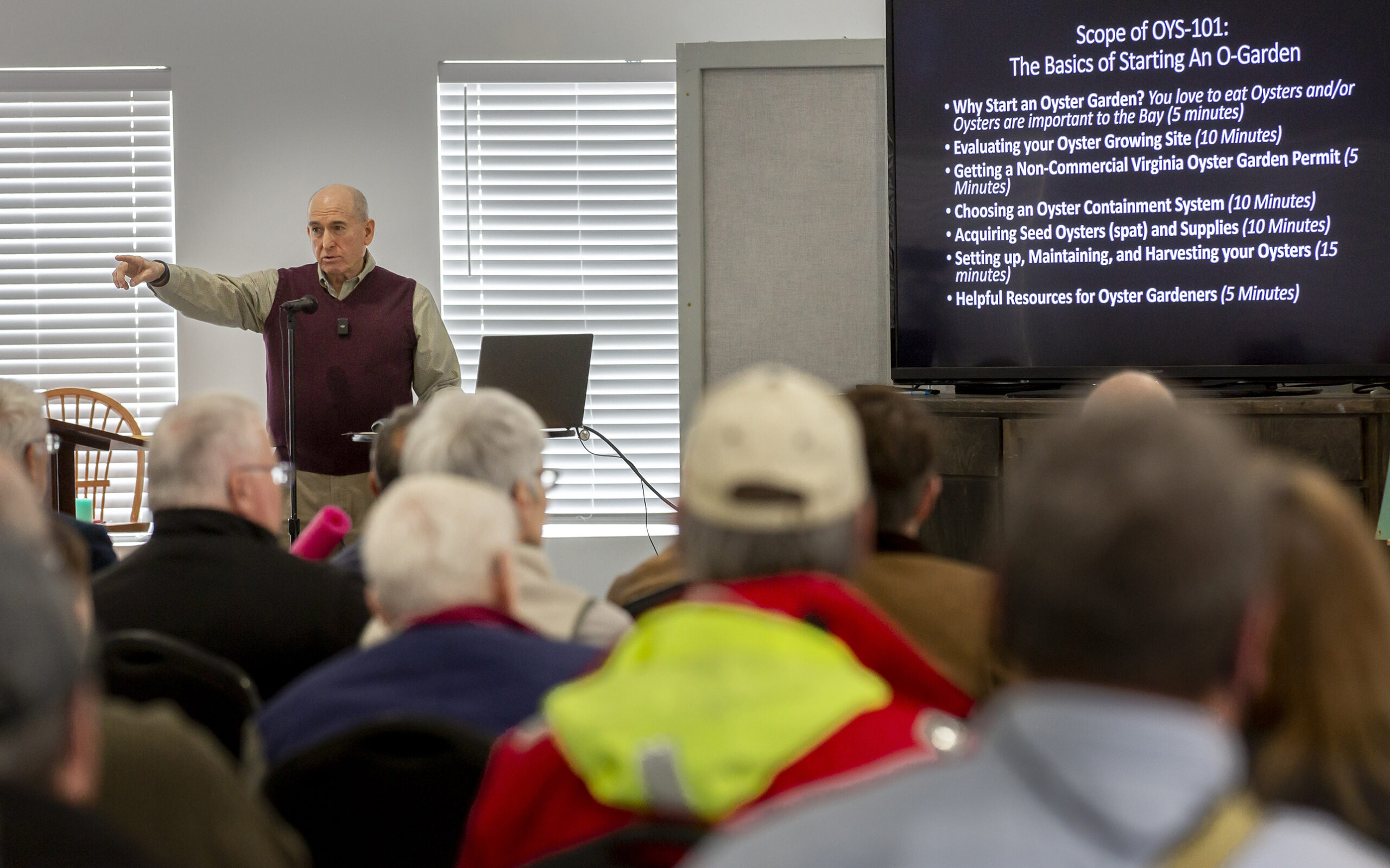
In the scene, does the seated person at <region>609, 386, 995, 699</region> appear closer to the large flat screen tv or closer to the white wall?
the large flat screen tv

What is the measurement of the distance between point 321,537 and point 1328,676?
7.18 ft

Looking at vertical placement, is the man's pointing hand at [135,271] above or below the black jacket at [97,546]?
above

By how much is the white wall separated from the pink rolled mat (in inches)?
130

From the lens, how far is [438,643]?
1.45m

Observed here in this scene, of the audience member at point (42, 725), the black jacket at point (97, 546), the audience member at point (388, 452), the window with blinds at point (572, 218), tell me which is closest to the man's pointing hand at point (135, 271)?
the window with blinds at point (572, 218)

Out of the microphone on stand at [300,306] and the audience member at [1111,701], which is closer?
the audience member at [1111,701]

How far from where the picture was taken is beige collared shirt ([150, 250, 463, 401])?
482 cm

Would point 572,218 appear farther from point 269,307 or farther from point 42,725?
point 42,725

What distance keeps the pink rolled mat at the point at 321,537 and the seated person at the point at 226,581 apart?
569 mm

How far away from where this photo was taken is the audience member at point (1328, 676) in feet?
3.41

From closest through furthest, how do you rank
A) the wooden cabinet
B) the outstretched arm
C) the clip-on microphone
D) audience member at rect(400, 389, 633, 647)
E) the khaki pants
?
audience member at rect(400, 389, 633, 647), the wooden cabinet, the clip-on microphone, the outstretched arm, the khaki pants

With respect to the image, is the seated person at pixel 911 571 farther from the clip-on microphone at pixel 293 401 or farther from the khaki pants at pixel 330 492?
the khaki pants at pixel 330 492

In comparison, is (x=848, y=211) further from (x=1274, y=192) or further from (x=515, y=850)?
(x=515, y=850)

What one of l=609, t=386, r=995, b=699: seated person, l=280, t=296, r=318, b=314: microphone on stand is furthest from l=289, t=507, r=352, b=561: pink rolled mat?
l=280, t=296, r=318, b=314: microphone on stand
